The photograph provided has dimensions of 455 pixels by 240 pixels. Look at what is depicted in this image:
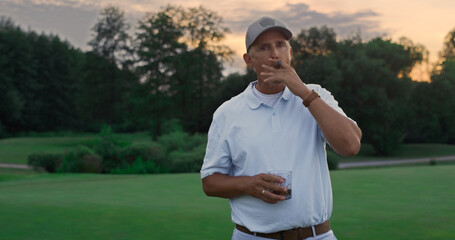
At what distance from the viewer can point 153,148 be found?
27.8 metres

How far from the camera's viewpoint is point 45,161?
92.4 ft

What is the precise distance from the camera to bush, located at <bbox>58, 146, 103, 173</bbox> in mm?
26219

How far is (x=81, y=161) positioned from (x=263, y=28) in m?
24.9

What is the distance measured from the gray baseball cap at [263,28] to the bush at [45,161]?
87.8 ft

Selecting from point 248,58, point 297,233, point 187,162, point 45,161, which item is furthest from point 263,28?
point 45,161

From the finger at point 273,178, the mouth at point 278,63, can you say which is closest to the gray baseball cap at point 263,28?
the mouth at point 278,63

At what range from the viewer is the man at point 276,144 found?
104 inches

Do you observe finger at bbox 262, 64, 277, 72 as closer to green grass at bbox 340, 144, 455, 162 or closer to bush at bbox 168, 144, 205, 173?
bush at bbox 168, 144, 205, 173

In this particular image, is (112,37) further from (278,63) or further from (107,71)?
(278,63)

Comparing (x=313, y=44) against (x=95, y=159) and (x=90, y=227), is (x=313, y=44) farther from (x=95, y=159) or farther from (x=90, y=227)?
(x=90, y=227)

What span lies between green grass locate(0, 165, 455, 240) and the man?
4.47 meters

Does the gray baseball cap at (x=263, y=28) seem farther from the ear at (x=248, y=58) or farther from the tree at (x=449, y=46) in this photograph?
the tree at (x=449, y=46)

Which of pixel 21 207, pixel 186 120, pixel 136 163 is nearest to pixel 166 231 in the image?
pixel 21 207

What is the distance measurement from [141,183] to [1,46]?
185 feet
